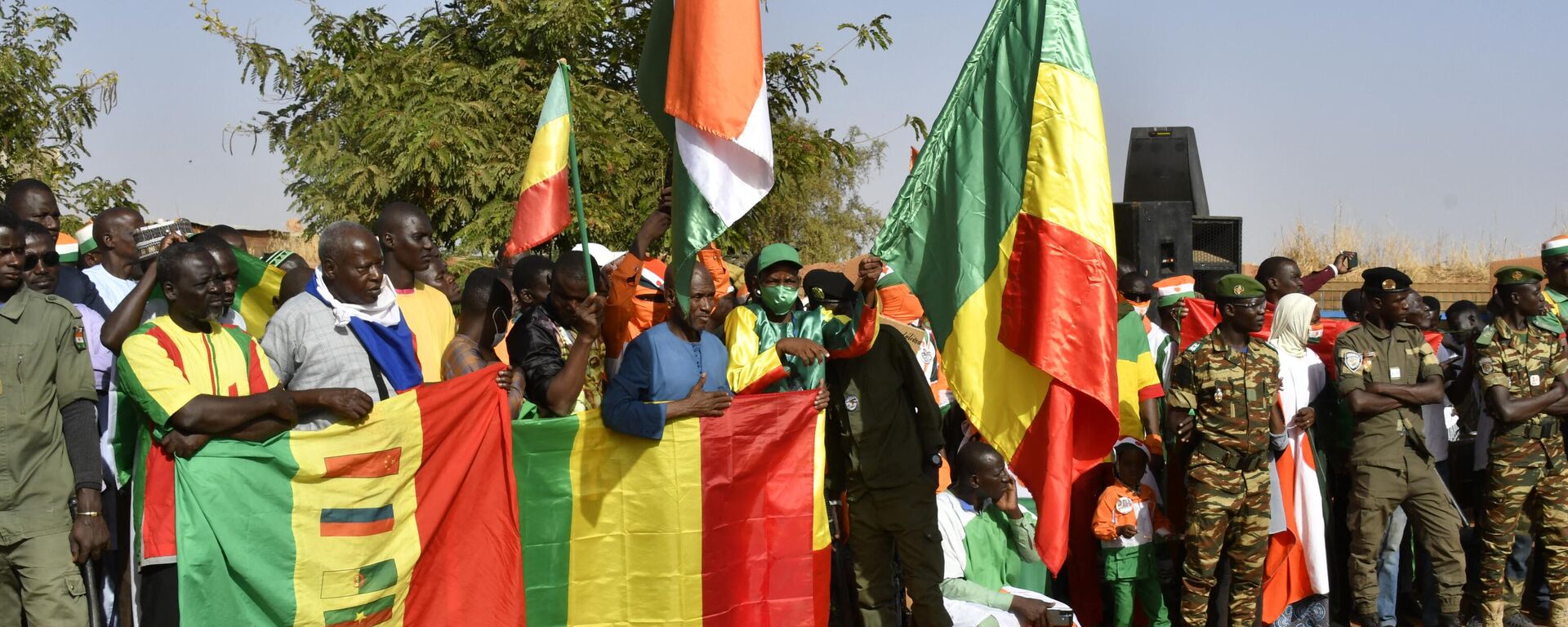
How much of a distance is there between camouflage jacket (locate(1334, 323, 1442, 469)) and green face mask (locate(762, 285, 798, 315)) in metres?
2.96

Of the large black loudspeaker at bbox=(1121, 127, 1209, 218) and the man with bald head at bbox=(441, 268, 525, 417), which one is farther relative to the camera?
the large black loudspeaker at bbox=(1121, 127, 1209, 218)

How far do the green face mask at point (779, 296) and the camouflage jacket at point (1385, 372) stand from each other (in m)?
2.96

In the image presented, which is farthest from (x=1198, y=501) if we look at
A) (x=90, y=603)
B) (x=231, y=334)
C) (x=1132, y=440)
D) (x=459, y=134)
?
(x=459, y=134)

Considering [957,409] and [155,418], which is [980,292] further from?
[155,418]

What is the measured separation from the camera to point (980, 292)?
19.1 feet

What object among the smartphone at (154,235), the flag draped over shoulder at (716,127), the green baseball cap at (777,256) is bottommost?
the green baseball cap at (777,256)

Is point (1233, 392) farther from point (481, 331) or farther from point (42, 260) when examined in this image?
point (42, 260)

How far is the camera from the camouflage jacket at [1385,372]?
6973mm

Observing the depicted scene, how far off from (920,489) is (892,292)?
3.76 metres

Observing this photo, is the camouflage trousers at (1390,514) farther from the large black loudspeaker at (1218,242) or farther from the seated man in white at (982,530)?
the large black loudspeaker at (1218,242)

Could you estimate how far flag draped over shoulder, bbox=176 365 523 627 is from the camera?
4.96 m

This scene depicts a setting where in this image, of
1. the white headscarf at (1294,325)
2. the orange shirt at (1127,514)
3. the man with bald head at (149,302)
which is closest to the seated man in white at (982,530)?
the orange shirt at (1127,514)

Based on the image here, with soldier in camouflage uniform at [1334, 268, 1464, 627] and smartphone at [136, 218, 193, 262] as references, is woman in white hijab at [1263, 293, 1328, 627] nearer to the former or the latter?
soldier in camouflage uniform at [1334, 268, 1464, 627]

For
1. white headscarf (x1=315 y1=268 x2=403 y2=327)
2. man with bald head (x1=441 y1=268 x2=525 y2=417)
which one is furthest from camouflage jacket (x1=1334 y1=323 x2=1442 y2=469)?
white headscarf (x1=315 y1=268 x2=403 y2=327)
